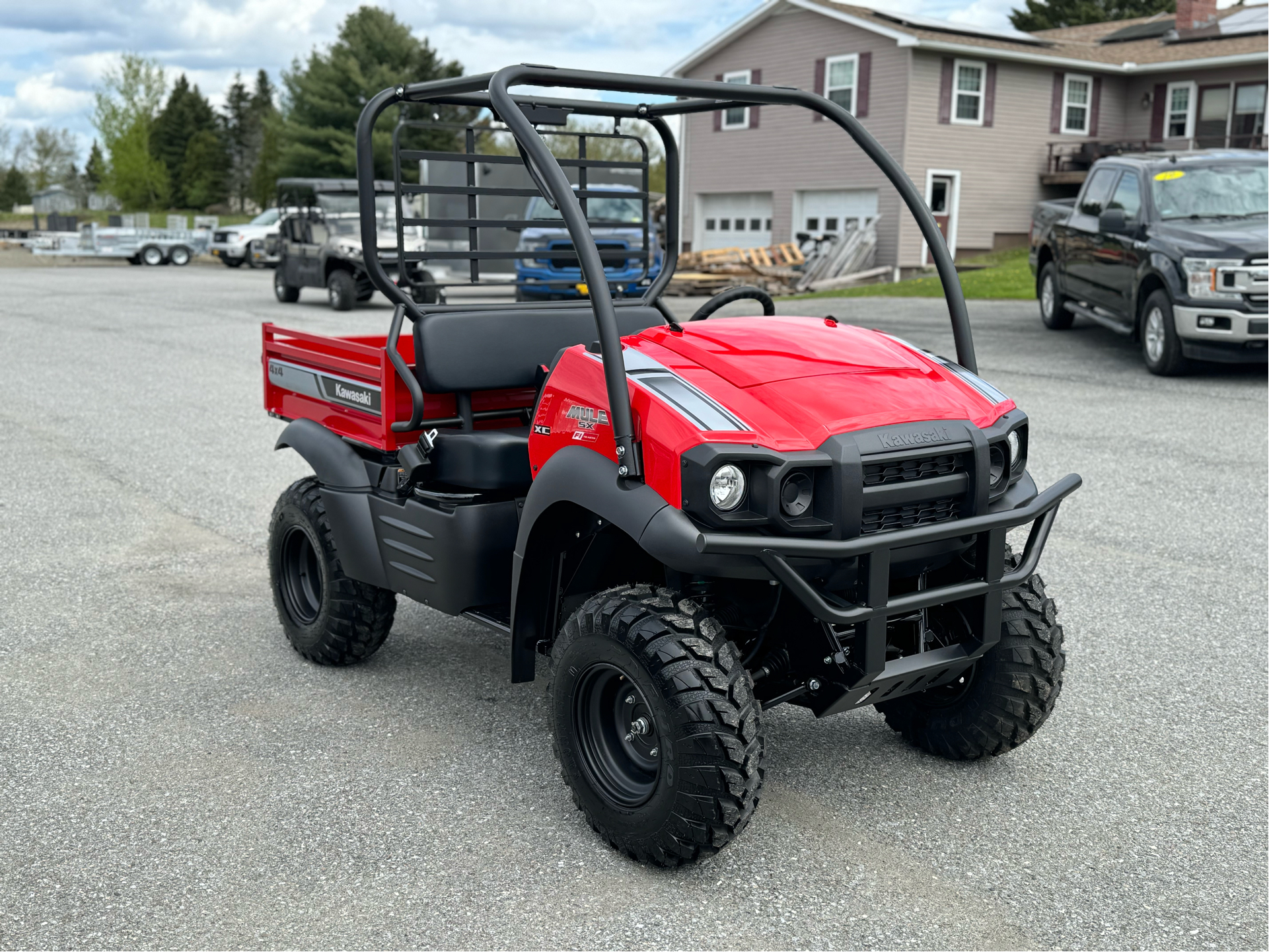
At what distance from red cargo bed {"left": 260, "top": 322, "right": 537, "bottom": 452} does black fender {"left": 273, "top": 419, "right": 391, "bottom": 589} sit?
96mm

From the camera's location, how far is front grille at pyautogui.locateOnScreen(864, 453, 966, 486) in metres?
3.13

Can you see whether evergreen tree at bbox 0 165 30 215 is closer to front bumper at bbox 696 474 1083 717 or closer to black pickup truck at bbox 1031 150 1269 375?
black pickup truck at bbox 1031 150 1269 375

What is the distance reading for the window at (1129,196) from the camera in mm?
11617

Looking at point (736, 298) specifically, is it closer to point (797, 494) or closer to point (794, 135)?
point (797, 494)

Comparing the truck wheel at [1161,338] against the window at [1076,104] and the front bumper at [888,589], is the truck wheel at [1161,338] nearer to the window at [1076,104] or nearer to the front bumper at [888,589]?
the front bumper at [888,589]

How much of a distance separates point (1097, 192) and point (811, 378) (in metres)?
10.5

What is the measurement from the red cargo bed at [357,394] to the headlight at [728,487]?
1652mm

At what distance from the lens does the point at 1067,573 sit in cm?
583

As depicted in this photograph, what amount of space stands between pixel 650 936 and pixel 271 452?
20.8 ft

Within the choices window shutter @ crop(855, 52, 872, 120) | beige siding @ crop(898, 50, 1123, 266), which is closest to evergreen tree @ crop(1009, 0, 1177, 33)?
beige siding @ crop(898, 50, 1123, 266)

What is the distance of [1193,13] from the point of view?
34.9 m

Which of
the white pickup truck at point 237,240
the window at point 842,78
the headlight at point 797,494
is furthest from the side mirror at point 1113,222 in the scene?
the white pickup truck at point 237,240

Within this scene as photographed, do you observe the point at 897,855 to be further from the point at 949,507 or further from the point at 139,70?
the point at 139,70

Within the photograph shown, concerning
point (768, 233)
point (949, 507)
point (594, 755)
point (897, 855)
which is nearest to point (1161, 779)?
point (897, 855)
